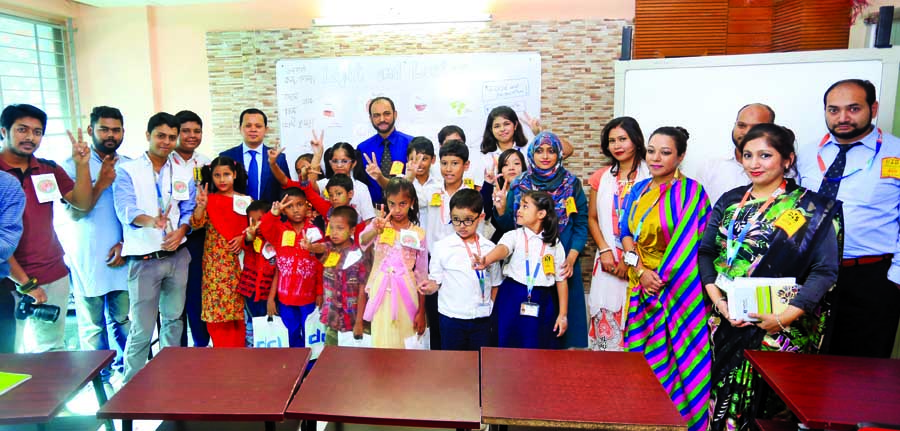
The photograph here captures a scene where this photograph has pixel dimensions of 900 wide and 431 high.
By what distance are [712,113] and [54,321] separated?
430 centimetres

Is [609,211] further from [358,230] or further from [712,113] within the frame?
[358,230]

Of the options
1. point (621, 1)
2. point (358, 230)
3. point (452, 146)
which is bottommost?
point (358, 230)

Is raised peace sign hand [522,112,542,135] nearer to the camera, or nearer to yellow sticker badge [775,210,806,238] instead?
yellow sticker badge [775,210,806,238]

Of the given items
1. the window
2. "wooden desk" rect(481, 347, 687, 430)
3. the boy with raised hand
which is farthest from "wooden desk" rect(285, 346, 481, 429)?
the window

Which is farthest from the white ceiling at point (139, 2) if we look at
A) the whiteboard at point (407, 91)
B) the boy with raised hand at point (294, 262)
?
the boy with raised hand at point (294, 262)

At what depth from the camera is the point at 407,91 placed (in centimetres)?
456

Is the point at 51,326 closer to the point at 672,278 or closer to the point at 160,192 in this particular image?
the point at 160,192

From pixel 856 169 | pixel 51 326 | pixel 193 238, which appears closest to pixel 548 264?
pixel 856 169

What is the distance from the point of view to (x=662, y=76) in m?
3.53

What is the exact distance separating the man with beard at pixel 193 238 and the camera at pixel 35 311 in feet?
2.47

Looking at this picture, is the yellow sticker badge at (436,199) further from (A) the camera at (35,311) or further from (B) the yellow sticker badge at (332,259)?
(A) the camera at (35,311)

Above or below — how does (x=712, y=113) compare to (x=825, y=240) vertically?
above

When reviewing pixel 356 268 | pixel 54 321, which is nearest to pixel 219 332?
pixel 54 321

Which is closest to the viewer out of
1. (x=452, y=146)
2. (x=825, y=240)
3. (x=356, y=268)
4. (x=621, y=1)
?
(x=825, y=240)
